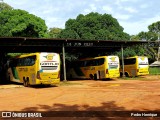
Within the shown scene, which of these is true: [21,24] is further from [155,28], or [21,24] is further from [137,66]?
[155,28]

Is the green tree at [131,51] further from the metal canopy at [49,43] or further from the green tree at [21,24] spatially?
the green tree at [21,24]

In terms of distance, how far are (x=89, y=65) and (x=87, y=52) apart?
762 cm

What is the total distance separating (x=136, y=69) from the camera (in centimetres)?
3619

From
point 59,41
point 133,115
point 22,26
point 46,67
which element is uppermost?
point 22,26

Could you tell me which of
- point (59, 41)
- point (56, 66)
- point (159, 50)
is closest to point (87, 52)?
point (59, 41)

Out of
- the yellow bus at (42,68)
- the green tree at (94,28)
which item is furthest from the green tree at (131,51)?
the yellow bus at (42,68)

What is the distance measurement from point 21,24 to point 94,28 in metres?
11.9

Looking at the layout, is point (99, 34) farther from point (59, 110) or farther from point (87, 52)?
point (59, 110)

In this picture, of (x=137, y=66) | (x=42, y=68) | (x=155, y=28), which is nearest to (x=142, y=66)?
(x=137, y=66)

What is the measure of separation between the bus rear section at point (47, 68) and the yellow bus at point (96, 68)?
910cm

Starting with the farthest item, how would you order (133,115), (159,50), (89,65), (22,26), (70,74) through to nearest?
1. (159,50)
2. (22,26)
3. (70,74)
4. (89,65)
5. (133,115)

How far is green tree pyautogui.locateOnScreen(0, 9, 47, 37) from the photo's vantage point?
47731mm

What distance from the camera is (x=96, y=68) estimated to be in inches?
1315

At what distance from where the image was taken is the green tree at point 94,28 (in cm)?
4872
